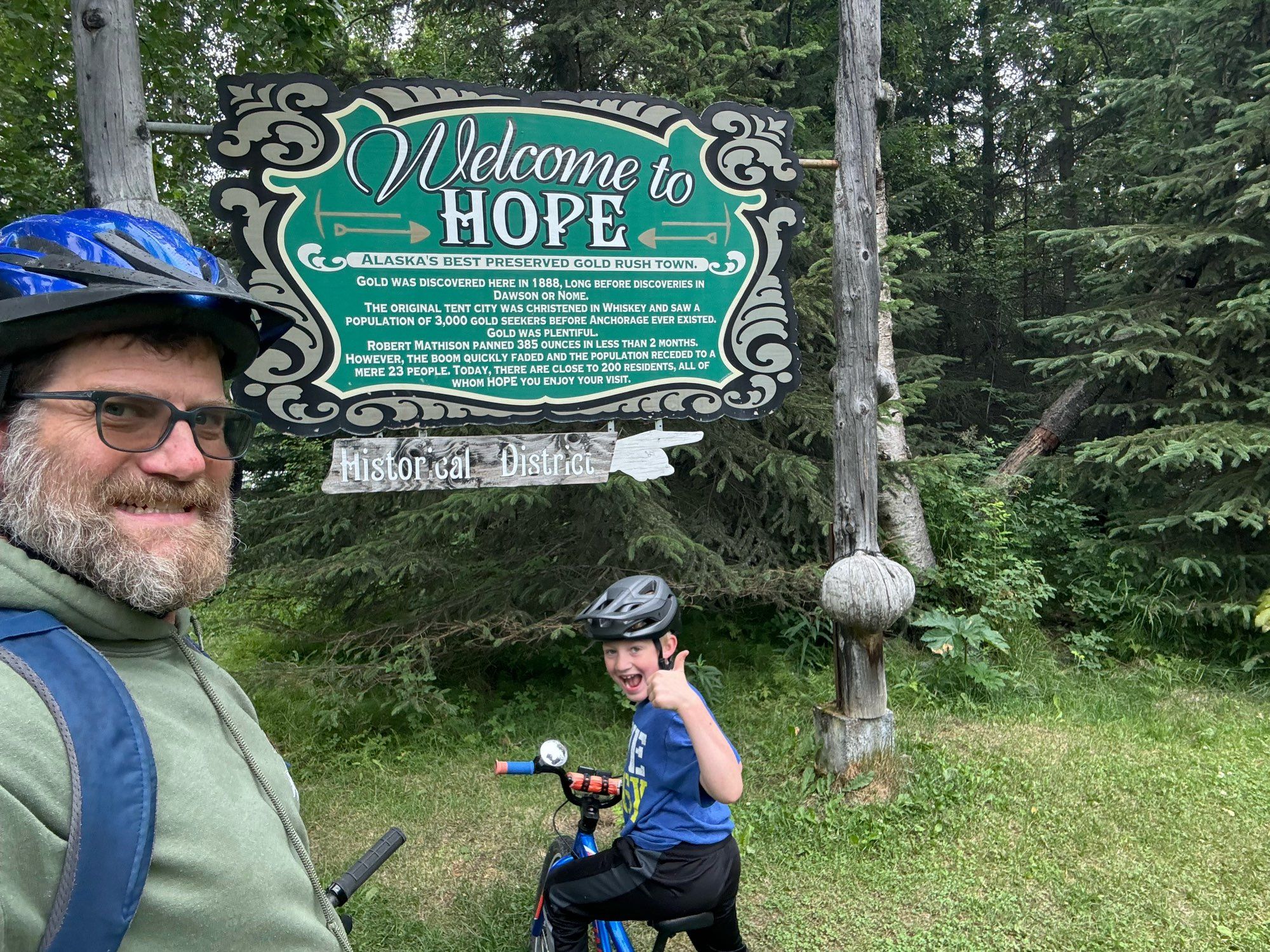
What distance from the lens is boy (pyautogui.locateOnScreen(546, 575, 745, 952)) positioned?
2.48 metres

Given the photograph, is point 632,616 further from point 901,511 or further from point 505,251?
point 901,511

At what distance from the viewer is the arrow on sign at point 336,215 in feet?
10.8

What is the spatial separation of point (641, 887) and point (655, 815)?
0.20m

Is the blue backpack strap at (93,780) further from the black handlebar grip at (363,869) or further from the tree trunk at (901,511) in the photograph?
the tree trunk at (901,511)

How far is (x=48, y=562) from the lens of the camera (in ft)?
4.08

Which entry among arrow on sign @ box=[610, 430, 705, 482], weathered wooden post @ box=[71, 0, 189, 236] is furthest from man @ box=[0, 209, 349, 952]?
arrow on sign @ box=[610, 430, 705, 482]

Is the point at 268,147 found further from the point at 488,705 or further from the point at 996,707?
the point at 996,707

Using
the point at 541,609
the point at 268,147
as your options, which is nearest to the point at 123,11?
the point at 268,147

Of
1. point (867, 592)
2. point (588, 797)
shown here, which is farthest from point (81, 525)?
point (867, 592)

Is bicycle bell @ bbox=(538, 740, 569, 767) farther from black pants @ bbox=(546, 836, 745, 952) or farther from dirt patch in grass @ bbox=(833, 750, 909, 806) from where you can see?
dirt patch in grass @ bbox=(833, 750, 909, 806)

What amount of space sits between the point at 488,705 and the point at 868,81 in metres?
4.65

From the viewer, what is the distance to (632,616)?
245cm

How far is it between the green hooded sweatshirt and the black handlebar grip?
456mm

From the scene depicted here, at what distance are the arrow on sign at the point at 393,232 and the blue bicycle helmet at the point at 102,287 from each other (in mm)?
1897
